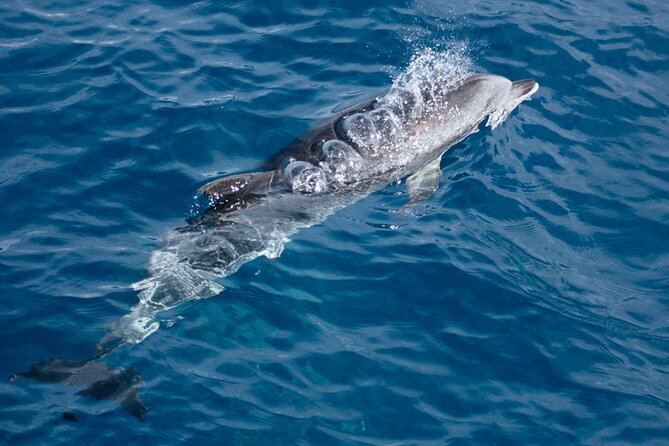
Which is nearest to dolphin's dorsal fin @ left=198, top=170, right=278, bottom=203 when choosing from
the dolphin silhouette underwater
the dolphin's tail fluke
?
the dolphin silhouette underwater

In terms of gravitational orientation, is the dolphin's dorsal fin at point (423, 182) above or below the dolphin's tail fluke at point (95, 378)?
above

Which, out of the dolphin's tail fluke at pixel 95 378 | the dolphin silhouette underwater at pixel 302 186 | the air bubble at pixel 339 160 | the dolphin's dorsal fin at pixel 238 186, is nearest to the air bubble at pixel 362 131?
the dolphin silhouette underwater at pixel 302 186

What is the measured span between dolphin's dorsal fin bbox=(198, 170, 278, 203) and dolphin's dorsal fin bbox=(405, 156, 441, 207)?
2198 millimetres

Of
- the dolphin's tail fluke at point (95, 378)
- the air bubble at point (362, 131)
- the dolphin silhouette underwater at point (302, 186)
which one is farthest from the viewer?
the air bubble at point (362, 131)

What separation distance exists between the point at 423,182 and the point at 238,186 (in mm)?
3046

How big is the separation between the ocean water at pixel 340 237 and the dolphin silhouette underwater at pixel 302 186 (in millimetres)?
208

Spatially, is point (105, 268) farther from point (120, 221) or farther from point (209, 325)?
point (209, 325)

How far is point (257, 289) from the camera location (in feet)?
34.3

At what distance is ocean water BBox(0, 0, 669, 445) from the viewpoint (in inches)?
360

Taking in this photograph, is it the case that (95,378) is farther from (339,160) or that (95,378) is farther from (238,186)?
(339,160)

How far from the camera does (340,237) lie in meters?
11.5

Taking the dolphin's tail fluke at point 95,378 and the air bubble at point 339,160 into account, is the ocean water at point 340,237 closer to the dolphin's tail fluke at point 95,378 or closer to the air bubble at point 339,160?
the dolphin's tail fluke at point 95,378

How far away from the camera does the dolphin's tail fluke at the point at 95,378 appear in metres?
8.68

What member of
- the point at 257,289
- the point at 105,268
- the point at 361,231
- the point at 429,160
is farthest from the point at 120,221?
the point at 429,160
